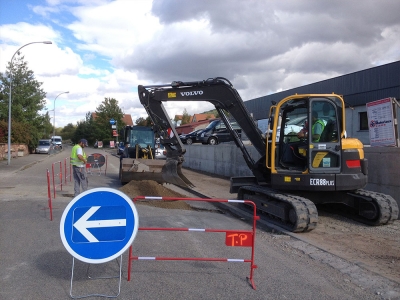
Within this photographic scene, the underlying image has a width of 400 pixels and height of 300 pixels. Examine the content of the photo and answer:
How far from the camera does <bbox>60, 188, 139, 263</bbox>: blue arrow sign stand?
5184mm

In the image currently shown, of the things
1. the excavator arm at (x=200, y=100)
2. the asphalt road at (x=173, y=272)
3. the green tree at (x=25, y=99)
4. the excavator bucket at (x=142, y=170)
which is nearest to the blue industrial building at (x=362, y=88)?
the excavator bucket at (x=142, y=170)

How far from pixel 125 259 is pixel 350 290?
3.17 metres

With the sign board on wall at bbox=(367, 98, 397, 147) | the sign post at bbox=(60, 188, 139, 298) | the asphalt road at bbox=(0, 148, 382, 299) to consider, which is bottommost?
the asphalt road at bbox=(0, 148, 382, 299)

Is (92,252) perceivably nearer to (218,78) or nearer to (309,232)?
(309,232)

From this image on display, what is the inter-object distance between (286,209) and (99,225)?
17.9 feet

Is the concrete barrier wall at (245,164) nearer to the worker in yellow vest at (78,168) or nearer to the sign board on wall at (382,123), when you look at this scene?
the sign board on wall at (382,123)

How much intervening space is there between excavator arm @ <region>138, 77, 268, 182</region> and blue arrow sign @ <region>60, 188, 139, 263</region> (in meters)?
6.75

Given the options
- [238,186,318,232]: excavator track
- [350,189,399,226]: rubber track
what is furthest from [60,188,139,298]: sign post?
[350,189,399,226]: rubber track

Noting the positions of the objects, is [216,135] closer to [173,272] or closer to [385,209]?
[385,209]

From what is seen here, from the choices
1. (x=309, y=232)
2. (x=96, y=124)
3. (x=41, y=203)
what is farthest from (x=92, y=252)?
(x=96, y=124)

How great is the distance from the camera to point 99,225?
5254 mm

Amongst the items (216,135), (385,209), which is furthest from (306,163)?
(216,135)

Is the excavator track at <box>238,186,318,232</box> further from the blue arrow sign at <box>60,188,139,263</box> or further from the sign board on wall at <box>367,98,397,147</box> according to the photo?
the blue arrow sign at <box>60,188,139,263</box>

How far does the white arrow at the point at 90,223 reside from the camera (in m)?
5.22
